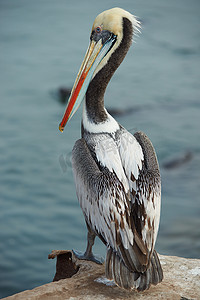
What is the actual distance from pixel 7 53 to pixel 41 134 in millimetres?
5300

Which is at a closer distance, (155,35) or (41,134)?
(41,134)

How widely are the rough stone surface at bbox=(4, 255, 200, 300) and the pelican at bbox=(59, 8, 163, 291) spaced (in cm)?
15

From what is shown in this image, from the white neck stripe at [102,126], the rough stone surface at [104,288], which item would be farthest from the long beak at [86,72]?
the rough stone surface at [104,288]

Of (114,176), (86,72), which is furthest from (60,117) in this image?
(114,176)

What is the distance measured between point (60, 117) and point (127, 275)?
7552mm

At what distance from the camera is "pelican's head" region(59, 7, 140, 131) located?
12.4ft

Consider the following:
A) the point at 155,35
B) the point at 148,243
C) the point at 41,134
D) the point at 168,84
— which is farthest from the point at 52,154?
the point at 155,35

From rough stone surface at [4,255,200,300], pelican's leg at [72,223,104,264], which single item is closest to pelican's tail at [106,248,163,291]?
rough stone surface at [4,255,200,300]

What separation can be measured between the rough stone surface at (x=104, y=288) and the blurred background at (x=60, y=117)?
1260 mm

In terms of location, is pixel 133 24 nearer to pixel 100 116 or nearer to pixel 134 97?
pixel 100 116

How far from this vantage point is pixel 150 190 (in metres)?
3.49

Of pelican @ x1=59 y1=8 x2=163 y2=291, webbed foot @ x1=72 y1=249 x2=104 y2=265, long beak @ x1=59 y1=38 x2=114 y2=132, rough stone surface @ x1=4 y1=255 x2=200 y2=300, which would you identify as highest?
long beak @ x1=59 y1=38 x2=114 y2=132

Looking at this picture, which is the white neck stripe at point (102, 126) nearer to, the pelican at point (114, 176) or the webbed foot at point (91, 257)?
the pelican at point (114, 176)

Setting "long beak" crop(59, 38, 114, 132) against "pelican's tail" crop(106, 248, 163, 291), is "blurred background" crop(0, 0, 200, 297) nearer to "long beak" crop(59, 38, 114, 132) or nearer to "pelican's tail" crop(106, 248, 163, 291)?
"long beak" crop(59, 38, 114, 132)
